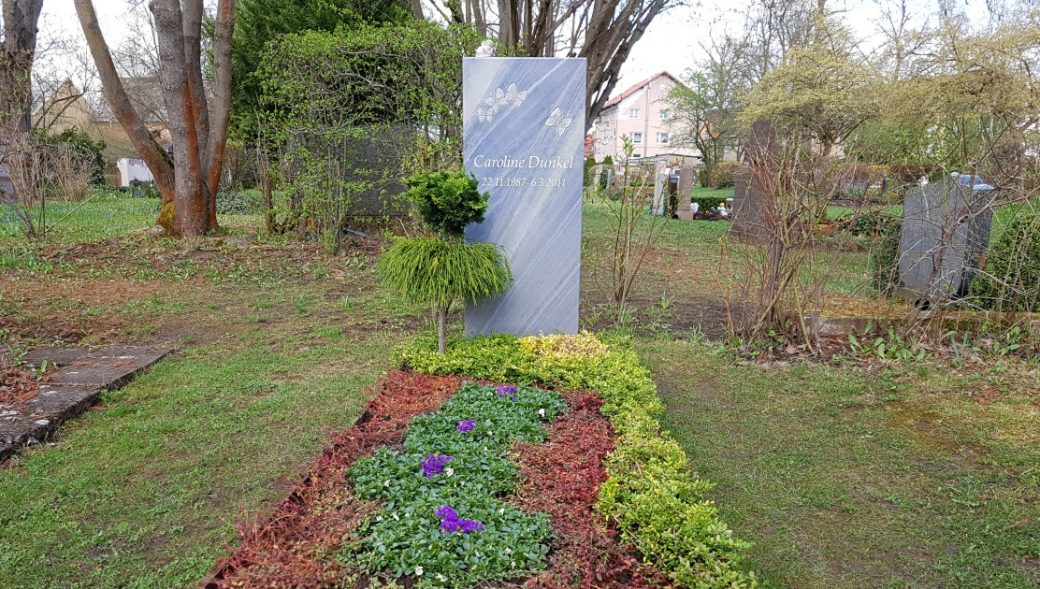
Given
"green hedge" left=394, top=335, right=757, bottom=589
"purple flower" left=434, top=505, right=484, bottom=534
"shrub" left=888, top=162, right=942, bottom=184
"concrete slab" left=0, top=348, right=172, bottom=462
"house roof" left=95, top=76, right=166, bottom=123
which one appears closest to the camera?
"green hedge" left=394, top=335, right=757, bottom=589

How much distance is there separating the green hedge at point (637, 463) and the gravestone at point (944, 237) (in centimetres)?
267

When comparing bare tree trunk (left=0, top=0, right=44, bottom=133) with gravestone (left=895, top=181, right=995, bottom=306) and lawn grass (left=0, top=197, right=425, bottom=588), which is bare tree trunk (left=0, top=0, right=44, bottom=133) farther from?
gravestone (left=895, top=181, right=995, bottom=306)

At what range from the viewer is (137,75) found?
2609cm

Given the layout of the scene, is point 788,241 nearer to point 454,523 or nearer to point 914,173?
point 454,523

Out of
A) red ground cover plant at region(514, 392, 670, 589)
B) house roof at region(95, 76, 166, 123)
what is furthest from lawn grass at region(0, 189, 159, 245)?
red ground cover plant at region(514, 392, 670, 589)

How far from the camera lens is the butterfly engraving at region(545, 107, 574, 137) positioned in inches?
193

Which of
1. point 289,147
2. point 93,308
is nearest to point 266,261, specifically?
point 289,147

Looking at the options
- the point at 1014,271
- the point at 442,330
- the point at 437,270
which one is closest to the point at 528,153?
the point at 437,270

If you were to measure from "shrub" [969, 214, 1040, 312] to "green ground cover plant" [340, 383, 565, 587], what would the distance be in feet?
15.0

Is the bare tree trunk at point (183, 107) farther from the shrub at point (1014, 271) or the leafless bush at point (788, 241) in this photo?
the shrub at point (1014, 271)

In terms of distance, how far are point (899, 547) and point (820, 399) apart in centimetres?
187

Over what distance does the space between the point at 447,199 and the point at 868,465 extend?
3.03 m

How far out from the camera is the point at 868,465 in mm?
3699

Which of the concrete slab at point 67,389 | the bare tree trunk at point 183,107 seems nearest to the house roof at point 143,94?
the bare tree trunk at point 183,107
